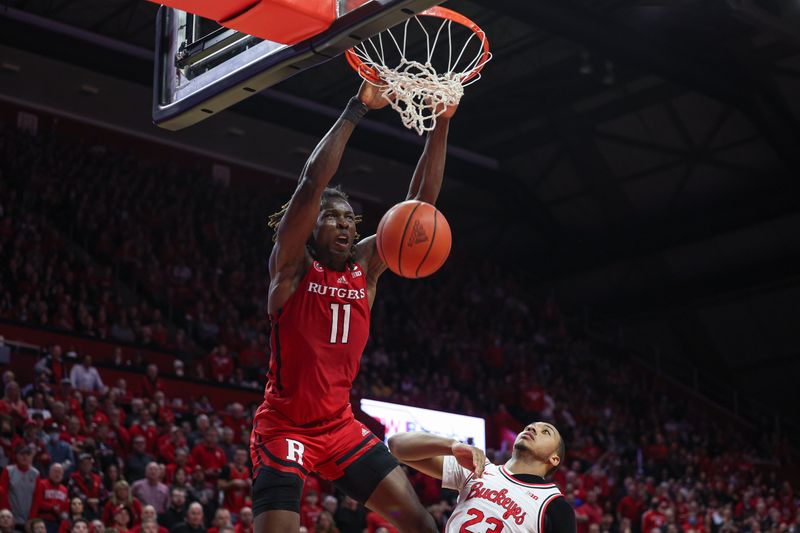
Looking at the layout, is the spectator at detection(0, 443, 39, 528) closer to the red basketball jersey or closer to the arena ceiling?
the red basketball jersey

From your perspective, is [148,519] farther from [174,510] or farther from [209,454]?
[209,454]

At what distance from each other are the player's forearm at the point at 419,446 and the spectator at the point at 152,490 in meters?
7.13

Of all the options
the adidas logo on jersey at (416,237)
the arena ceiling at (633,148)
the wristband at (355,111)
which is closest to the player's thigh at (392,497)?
the adidas logo on jersey at (416,237)

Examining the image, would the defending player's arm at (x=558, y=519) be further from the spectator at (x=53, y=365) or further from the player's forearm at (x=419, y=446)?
the spectator at (x=53, y=365)

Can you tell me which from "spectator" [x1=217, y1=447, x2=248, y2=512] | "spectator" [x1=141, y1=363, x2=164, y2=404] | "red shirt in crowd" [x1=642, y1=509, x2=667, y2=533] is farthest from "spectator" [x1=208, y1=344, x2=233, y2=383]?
"red shirt in crowd" [x1=642, y1=509, x2=667, y2=533]

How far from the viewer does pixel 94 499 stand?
10.6 m

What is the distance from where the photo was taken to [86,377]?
1362 cm

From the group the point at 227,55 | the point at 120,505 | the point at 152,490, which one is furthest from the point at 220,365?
the point at 227,55

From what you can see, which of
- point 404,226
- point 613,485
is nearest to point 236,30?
point 404,226

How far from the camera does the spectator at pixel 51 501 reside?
10312 mm

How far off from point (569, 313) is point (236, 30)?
2339 cm

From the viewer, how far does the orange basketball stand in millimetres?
4832

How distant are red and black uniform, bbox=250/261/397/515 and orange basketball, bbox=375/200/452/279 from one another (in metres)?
0.31

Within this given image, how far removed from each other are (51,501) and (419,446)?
A: 22.8 ft
